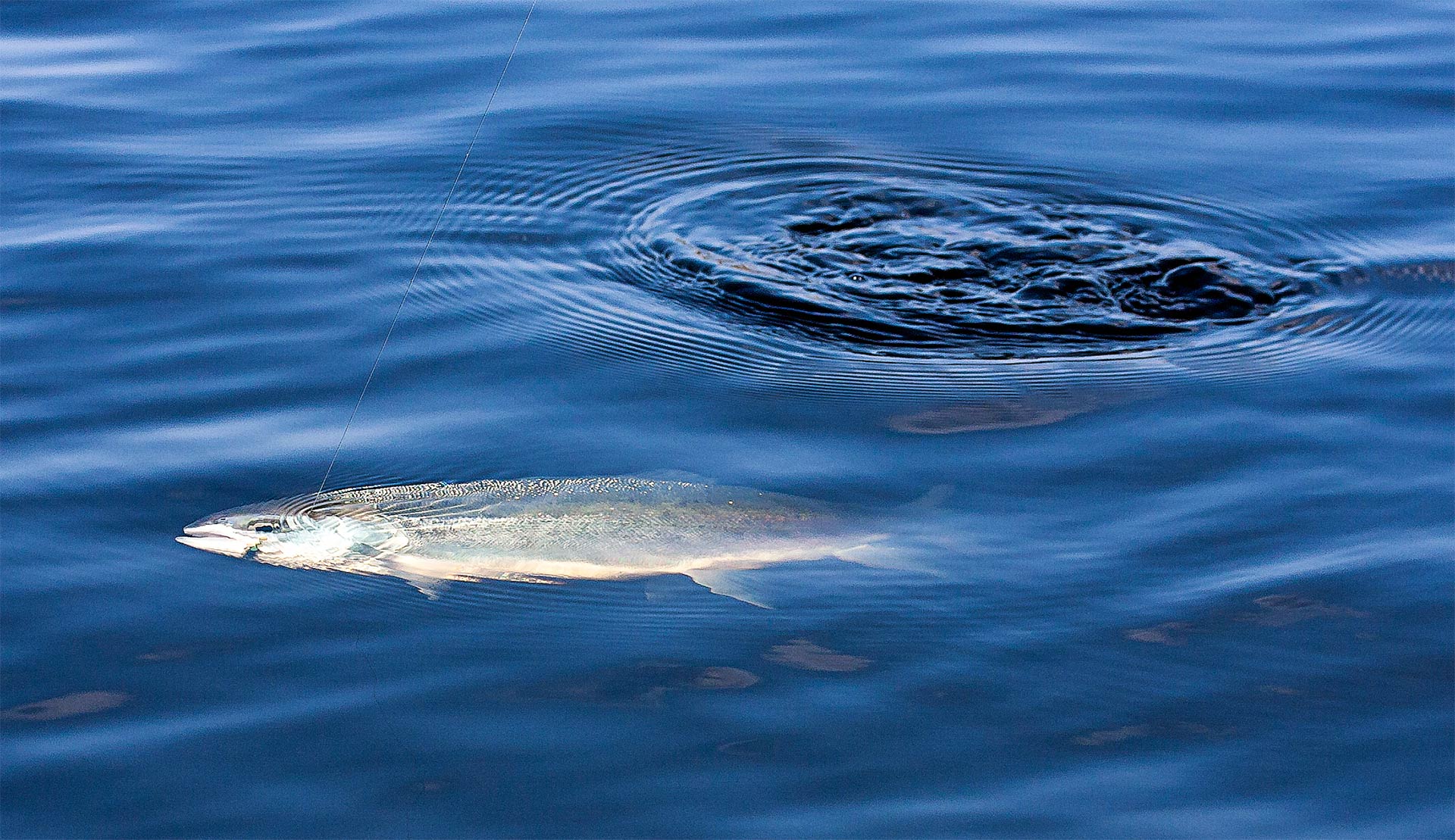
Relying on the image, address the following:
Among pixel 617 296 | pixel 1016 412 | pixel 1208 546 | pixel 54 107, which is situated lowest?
pixel 1208 546

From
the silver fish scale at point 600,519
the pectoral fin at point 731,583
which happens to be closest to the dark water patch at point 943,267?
the silver fish scale at point 600,519

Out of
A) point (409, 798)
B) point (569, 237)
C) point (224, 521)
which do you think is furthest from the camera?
point (569, 237)

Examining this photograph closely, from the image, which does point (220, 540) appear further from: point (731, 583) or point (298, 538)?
point (731, 583)

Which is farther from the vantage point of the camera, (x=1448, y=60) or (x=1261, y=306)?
(x=1448, y=60)

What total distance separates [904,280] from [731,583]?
82.1 inches

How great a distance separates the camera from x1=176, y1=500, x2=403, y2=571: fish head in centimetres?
392

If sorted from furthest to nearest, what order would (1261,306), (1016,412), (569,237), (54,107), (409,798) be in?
(54,107) < (569,237) < (1261,306) < (1016,412) < (409,798)

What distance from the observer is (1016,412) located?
475cm

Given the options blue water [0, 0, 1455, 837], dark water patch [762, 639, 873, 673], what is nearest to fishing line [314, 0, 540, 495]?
blue water [0, 0, 1455, 837]

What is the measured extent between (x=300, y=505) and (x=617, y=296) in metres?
1.76

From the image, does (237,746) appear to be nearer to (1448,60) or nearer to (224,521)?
(224,521)

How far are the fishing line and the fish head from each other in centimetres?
21

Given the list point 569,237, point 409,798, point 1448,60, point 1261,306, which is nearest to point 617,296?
point 569,237

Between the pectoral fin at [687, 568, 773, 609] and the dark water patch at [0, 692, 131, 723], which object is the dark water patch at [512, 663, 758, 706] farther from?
the dark water patch at [0, 692, 131, 723]
